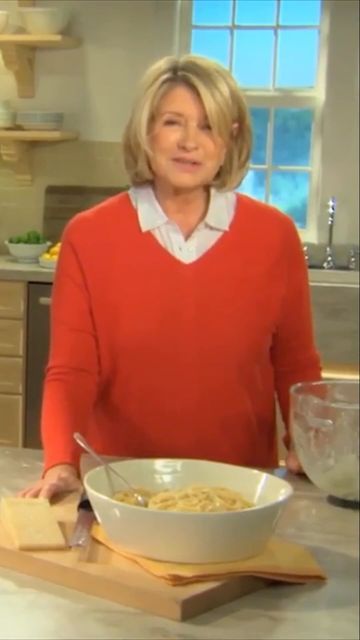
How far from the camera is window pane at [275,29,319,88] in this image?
6.64 ft

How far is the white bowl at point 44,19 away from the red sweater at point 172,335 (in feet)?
4.41

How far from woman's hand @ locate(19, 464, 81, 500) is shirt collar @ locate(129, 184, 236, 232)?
0.63 feet

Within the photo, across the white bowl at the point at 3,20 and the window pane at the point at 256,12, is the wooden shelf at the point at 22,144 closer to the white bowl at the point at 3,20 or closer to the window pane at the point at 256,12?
the white bowl at the point at 3,20

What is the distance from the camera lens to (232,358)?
0.79m

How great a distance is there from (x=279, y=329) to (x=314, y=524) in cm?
19

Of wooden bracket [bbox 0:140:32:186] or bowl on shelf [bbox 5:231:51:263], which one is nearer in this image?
bowl on shelf [bbox 5:231:51:263]


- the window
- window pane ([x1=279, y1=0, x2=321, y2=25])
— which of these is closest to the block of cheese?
the window

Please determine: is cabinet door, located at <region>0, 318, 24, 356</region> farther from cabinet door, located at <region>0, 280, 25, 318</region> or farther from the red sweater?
the red sweater

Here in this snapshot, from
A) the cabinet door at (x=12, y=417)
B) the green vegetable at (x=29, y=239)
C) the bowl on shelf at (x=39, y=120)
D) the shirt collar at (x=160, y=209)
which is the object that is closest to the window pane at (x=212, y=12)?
the bowl on shelf at (x=39, y=120)

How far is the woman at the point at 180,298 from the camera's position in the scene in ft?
2.53

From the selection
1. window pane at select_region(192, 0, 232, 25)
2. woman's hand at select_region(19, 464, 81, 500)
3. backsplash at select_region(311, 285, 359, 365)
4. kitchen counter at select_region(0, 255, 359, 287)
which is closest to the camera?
woman's hand at select_region(19, 464, 81, 500)

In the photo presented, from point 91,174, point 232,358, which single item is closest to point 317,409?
point 232,358

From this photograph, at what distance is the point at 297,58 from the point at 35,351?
2.34 ft

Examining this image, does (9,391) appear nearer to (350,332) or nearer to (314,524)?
(350,332)
